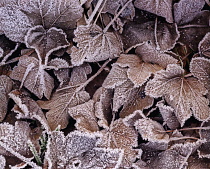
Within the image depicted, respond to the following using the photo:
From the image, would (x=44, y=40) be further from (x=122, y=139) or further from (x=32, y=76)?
(x=122, y=139)

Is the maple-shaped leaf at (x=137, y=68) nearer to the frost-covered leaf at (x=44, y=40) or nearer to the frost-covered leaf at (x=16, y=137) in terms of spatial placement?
the frost-covered leaf at (x=44, y=40)

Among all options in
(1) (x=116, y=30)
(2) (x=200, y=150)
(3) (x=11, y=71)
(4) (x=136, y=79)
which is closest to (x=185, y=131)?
(2) (x=200, y=150)

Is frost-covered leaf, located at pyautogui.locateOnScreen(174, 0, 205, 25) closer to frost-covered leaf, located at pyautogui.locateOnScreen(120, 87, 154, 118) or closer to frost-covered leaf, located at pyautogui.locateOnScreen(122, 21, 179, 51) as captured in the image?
frost-covered leaf, located at pyautogui.locateOnScreen(122, 21, 179, 51)

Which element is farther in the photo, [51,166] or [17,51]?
[17,51]

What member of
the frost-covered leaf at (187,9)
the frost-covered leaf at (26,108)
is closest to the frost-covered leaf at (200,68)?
the frost-covered leaf at (187,9)

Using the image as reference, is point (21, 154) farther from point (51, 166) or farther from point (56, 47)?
point (56, 47)

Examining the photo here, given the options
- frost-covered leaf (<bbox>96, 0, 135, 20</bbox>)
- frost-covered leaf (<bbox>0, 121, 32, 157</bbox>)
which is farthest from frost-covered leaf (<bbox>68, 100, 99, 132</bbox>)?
frost-covered leaf (<bbox>96, 0, 135, 20</bbox>)
